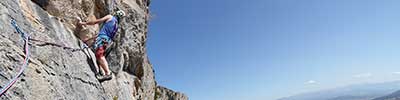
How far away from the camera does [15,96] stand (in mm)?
6285

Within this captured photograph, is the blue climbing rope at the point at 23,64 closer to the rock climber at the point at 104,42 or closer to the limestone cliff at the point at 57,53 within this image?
the limestone cliff at the point at 57,53

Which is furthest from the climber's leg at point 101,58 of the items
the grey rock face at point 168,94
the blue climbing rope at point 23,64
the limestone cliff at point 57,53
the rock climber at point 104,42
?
the grey rock face at point 168,94

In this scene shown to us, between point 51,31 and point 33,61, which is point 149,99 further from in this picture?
point 33,61

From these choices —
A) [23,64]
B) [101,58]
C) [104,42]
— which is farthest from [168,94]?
[23,64]

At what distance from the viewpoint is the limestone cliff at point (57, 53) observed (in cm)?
694

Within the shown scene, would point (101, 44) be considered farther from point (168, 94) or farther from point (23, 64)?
point (168, 94)

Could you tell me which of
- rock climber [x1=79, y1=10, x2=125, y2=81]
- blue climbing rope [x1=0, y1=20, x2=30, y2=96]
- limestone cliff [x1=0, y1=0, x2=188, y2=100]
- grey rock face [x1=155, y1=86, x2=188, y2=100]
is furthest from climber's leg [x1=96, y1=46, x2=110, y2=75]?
grey rock face [x1=155, y1=86, x2=188, y2=100]

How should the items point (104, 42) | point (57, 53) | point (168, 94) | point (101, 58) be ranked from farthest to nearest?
point (168, 94) → point (104, 42) → point (101, 58) → point (57, 53)

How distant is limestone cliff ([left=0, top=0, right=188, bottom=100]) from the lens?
6.94 m

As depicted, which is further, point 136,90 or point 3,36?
point 136,90

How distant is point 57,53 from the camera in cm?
889

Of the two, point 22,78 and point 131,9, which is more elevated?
point 131,9

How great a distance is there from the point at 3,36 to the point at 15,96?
1.51 meters

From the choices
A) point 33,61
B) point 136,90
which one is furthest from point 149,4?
point 33,61
